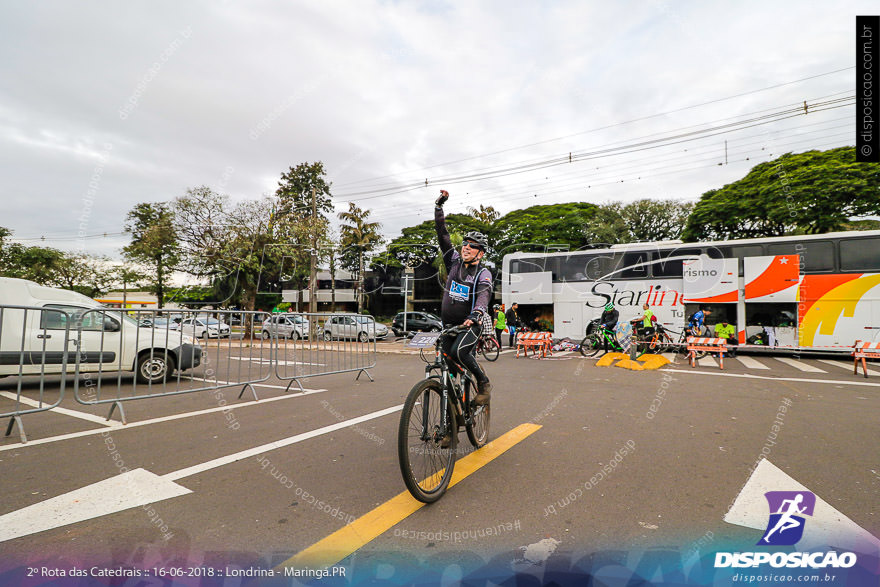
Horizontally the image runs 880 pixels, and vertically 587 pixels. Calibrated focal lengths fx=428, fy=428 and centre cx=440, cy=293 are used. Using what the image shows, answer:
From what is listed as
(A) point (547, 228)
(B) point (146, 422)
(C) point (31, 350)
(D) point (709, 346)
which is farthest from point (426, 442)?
(A) point (547, 228)

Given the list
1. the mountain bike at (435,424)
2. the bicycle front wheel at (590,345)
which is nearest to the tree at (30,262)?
the bicycle front wheel at (590,345)

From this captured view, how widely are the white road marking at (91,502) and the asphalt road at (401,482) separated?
37mm

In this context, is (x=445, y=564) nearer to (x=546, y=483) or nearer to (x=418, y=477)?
(x=418, y=477)

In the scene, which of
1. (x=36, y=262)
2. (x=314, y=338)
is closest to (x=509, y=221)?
(x=314, y=338)

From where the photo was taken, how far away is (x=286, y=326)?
7.76 metres

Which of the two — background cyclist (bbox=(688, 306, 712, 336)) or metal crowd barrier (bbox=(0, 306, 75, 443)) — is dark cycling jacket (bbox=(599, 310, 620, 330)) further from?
metal crowd barrier (bbox=(0, 306, 75, 443))

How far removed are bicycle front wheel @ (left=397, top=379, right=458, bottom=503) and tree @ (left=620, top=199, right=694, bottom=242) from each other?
1499 inches

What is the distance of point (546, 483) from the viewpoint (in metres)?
3.38

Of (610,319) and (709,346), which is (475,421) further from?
(610,319)

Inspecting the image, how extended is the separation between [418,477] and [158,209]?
147ft

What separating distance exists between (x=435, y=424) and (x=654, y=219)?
3975 cm

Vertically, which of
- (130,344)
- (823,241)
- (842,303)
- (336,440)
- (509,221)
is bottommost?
(336,440)

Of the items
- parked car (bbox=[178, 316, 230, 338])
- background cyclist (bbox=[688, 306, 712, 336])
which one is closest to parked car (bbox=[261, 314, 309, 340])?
parked car (bbox=[178, 316, 230, 338])

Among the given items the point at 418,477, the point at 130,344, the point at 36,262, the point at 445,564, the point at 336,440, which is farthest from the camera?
the point at 36,262
